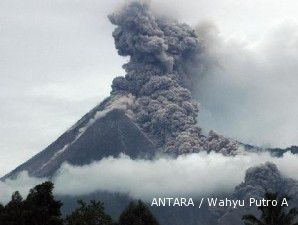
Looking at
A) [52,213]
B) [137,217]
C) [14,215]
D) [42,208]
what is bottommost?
[14,215]

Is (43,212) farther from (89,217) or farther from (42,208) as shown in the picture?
(89,217)

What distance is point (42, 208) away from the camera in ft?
216

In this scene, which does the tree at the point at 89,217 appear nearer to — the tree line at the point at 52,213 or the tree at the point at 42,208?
the tree line at the point at 52,213

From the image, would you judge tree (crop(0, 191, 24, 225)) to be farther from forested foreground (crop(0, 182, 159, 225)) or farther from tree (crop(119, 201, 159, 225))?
tree (crop(119, 201, 159, 225))

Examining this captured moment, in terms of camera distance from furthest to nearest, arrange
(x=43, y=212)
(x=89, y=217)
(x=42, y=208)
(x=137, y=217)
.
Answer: (x=137, y=217) < (x=89, y=217) < (x=42, y=208) < (x=43, y=212)

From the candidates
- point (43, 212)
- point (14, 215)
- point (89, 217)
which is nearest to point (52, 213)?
point (43, 212)

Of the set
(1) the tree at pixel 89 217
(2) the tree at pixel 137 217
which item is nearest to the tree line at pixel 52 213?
(1) the tree at pixel 89 217

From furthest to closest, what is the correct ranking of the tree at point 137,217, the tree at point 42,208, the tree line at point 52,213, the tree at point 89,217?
the tree at point 137,217
the tree at point 89,217
the tree line at point 52,213
the tree at point 42,208

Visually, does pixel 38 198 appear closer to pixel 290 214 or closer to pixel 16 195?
pixel 16 195

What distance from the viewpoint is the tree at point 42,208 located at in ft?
214

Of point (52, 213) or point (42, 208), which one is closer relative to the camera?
point (42, 208)

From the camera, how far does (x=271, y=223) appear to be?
222 ft

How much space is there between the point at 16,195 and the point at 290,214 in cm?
2480

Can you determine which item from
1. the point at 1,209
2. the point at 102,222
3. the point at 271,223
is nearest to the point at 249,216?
the point at 271,223
